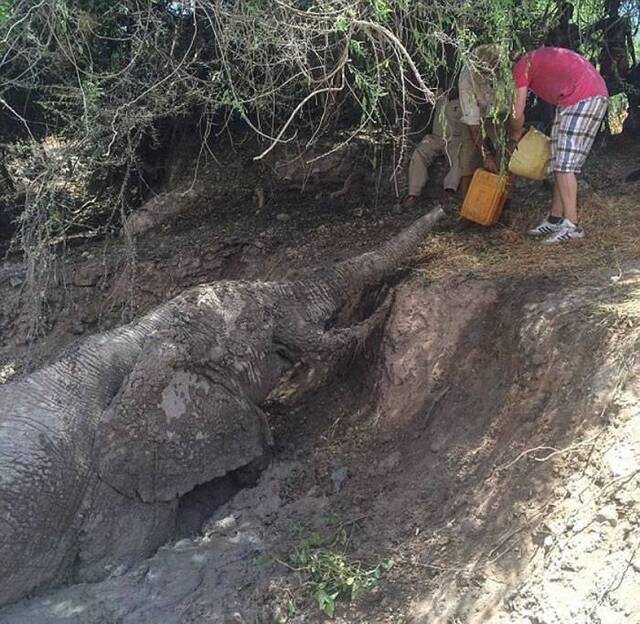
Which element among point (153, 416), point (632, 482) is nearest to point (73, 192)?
point (153, 416)

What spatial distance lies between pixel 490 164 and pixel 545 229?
734mm

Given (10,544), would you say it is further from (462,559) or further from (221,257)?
(221,257)

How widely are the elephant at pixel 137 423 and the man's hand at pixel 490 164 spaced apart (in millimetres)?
1728

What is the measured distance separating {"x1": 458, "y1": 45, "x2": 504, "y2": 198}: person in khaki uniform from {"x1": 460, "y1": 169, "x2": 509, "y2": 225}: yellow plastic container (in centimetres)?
14

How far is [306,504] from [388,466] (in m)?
0.61

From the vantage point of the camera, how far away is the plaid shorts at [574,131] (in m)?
5.80

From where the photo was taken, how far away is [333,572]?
13.1 ft

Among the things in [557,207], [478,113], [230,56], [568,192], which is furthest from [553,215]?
[230,56]

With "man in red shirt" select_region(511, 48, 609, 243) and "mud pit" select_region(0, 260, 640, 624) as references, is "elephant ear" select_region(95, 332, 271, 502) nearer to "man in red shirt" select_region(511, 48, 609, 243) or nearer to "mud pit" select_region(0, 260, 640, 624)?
"mud pit" select_region(0, 260, 640, 624)

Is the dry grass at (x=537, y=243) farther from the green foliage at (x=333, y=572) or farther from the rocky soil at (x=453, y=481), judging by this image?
the green foliage at (x=333, y=572)

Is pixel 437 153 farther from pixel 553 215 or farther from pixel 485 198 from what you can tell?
pixel 553 215

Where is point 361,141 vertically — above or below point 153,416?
above

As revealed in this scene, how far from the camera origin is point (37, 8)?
4.62 metres

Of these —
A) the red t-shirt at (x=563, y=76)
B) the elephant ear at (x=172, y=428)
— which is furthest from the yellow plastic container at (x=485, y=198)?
the elephant ear at (x=172, y=428)
